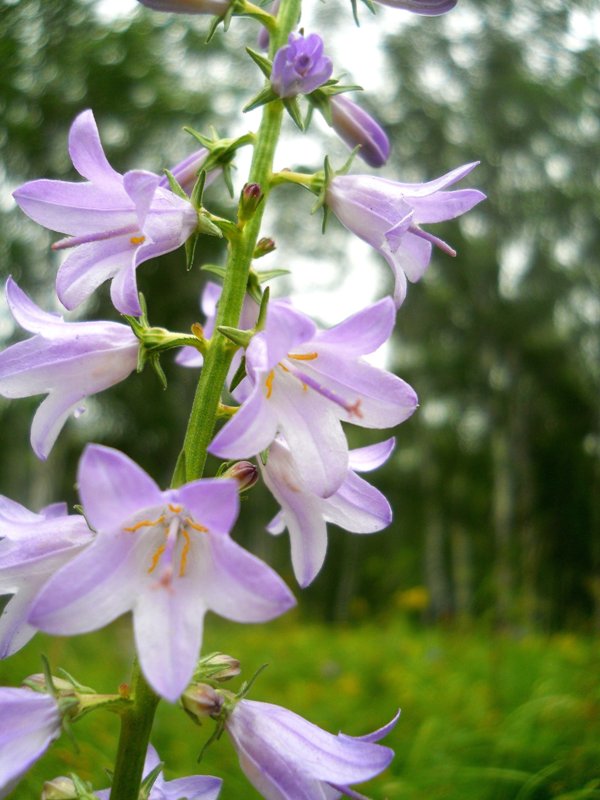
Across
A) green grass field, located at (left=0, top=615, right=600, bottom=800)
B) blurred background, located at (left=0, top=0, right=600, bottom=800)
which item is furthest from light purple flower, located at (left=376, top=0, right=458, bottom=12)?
blurred background, located at (left=0, top=0, right=600, bottom=800)

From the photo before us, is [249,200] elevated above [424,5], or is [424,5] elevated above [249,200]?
[424,5]

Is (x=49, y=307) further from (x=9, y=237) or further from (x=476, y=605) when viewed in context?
(x=476, y=605)

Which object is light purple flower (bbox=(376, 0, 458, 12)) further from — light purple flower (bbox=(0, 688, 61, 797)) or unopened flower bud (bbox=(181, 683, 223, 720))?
light purple flower (bbox=(0, 688, 61, 797))

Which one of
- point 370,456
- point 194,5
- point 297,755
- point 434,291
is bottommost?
point 434,291

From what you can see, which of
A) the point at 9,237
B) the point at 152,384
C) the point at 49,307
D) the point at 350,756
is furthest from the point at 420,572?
the point at 350,756

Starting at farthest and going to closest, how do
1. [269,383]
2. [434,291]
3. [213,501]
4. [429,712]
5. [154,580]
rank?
1. [434,291]
2. [429,712]
3. [269,383]
4. [154,580]
5. [213,501]

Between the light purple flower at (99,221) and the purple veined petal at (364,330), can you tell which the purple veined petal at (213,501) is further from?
the light purple flower at (99,221)

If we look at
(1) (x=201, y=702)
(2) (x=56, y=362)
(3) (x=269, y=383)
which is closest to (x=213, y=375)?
(3) (x=269, y=383)

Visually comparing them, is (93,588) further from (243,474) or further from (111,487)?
(243,474)
